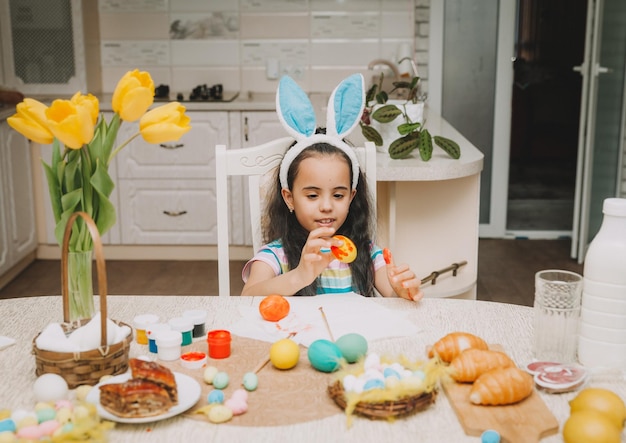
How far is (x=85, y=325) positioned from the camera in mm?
1189

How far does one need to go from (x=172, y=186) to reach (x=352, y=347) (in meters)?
3.30

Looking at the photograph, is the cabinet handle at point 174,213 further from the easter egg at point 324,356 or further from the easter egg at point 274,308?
the easter egg at point 324,356

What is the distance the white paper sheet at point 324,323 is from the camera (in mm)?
1370

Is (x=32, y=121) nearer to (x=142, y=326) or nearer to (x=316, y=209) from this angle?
(x=142, y=326)

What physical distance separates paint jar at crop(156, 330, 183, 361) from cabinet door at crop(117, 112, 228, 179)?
307 cm

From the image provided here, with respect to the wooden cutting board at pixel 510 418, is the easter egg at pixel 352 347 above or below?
above

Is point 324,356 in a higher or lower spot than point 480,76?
lower

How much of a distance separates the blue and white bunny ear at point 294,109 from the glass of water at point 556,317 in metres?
0.66

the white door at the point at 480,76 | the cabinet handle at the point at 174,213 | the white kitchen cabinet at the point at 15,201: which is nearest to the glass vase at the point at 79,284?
the white kitchen cabinet at the point at 15,201

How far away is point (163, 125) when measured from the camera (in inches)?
47.8

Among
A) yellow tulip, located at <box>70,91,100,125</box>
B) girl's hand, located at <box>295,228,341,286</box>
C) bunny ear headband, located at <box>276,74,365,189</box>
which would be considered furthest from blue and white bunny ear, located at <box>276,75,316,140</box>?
yellow tulip, located at <box>70,91,100,125</box>

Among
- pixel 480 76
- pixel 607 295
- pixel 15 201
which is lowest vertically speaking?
pixel 15 201

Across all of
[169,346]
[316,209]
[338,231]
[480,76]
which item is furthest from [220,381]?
[480,76]

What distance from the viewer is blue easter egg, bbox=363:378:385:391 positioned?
1.06 meters
